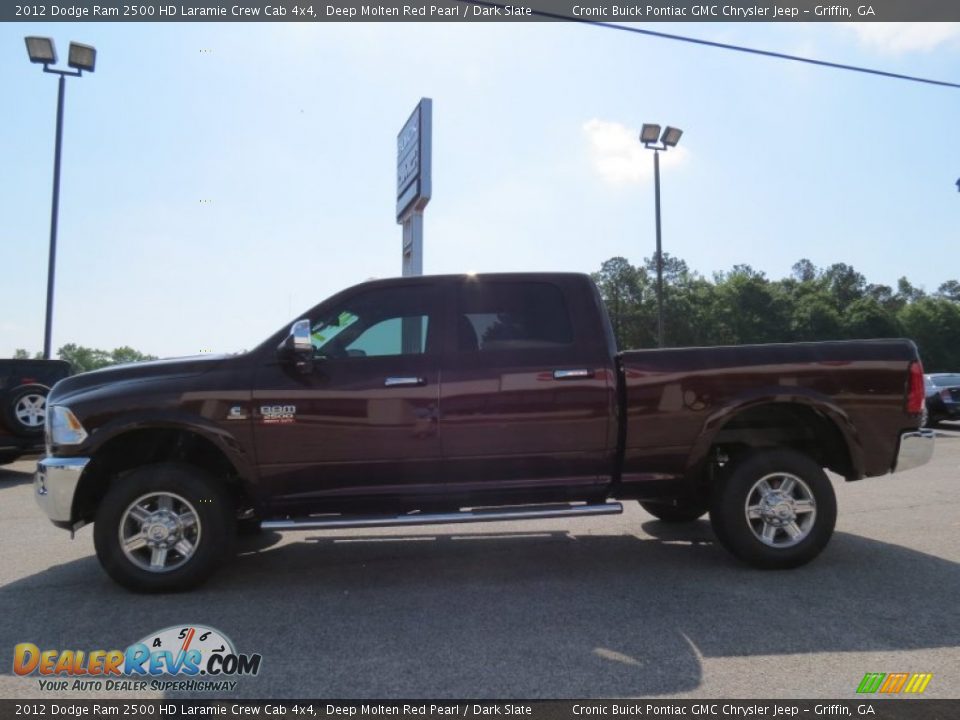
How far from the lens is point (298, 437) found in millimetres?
4574

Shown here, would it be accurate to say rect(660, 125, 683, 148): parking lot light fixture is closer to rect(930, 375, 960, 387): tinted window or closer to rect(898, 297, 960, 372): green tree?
rect(930, 375, 960, 387): tinted window

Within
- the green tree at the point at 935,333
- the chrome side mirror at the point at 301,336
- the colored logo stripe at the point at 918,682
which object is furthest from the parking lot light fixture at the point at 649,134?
the green tree at the point at 935,333

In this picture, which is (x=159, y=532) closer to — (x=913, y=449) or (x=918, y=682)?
(x=918, y=682)

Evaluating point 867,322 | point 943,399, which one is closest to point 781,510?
point 943,399

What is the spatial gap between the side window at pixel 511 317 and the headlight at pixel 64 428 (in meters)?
Answer: 2.55

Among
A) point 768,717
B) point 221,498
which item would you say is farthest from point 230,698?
point 768,717

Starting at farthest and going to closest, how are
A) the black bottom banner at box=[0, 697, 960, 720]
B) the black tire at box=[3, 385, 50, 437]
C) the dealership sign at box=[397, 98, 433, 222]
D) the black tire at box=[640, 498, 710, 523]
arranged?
the dealership sign at box=[397, 98, 433, 222] → the black tire at box=[3, 385, 50, 437] → the black tire at box=[640, 498, 710, 523] → the black bottom banner at box=[0, 697, 960, 720]

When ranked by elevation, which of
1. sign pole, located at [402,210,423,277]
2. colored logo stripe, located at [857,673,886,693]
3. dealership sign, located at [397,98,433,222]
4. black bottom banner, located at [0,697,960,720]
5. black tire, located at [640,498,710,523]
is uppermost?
dealership sign, located at [397,98,433,222]

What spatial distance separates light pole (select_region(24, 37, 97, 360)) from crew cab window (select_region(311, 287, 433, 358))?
1606cm

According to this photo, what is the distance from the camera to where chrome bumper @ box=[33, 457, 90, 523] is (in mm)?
4457

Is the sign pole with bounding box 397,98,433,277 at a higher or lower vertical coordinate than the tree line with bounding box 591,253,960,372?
lower

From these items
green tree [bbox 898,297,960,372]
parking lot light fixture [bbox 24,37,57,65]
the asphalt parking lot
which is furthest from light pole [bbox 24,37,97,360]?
green tree [bbox 898,297,960,372]

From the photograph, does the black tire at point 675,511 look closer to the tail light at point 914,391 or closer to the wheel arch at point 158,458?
the tail light at point 914,391

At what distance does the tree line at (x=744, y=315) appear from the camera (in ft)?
220
